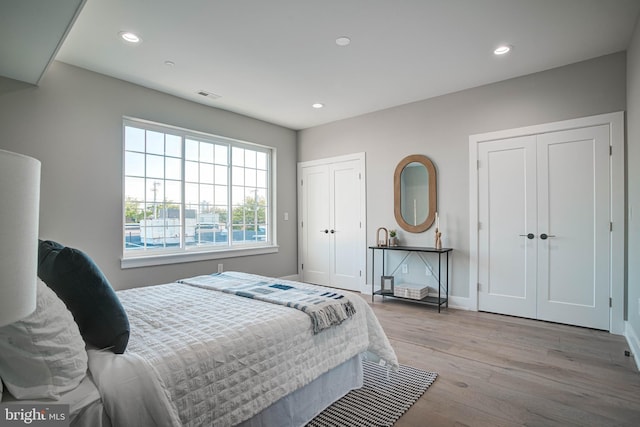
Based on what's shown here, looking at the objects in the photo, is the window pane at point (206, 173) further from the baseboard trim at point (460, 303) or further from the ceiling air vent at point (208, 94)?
the baseboard trim at point (460, 303)

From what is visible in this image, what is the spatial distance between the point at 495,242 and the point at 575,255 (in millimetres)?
748

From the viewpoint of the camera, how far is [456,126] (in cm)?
414

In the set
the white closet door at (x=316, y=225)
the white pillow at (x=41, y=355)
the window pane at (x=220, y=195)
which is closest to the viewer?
the white pillow at (x=41, y=355)

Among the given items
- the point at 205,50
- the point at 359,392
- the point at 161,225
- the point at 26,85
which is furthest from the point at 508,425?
the point at 26,85

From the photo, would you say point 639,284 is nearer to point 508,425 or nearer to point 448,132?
point 508,425

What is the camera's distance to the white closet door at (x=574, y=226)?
3271 millimetres

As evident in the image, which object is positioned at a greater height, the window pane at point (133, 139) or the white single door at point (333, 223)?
the window pane at point (133, 139)

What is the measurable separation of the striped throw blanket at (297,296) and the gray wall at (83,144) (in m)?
1.46

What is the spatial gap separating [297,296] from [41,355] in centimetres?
133

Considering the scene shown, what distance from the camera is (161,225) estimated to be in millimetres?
4055

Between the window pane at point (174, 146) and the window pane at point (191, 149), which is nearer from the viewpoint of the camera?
the window pane at point (174, 146)

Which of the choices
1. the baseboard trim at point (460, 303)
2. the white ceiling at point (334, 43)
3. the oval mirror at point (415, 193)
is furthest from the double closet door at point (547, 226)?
the white ceiling at point (334, 43)

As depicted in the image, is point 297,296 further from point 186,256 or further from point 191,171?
point 191,171

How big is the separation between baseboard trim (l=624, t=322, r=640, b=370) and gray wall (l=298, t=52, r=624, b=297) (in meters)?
1.44
